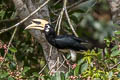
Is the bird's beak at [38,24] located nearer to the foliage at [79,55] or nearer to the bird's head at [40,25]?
the bird's head at [40,25]

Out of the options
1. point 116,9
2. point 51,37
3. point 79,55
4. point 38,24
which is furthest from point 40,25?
point 79,55

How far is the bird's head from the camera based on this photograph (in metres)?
3.07

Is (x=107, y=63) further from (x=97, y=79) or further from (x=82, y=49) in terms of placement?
(x=82, y=49)

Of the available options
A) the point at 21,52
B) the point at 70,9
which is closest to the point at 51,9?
the point at 70,9

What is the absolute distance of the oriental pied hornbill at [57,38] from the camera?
122 inches

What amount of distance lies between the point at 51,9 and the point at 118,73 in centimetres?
149

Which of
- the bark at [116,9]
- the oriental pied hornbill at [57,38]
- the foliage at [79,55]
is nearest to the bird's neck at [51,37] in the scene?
the oriental pied hornbill at [57,38]

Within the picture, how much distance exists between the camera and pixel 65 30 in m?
3.63

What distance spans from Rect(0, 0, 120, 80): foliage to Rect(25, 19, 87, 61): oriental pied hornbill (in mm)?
182

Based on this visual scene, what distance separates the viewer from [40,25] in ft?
10.3

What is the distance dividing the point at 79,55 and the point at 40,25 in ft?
2.41

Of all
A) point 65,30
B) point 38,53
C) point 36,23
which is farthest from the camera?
point 38,53

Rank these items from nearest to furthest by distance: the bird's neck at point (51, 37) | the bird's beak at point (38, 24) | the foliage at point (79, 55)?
the foliage at point (79, 55)
the bird's beak at point (38, 24)
the bird's neck at point (51, 37)

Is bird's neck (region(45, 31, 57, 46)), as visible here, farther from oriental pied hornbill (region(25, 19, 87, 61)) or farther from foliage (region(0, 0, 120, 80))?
foliage (region(0, 0, 120, 80))
